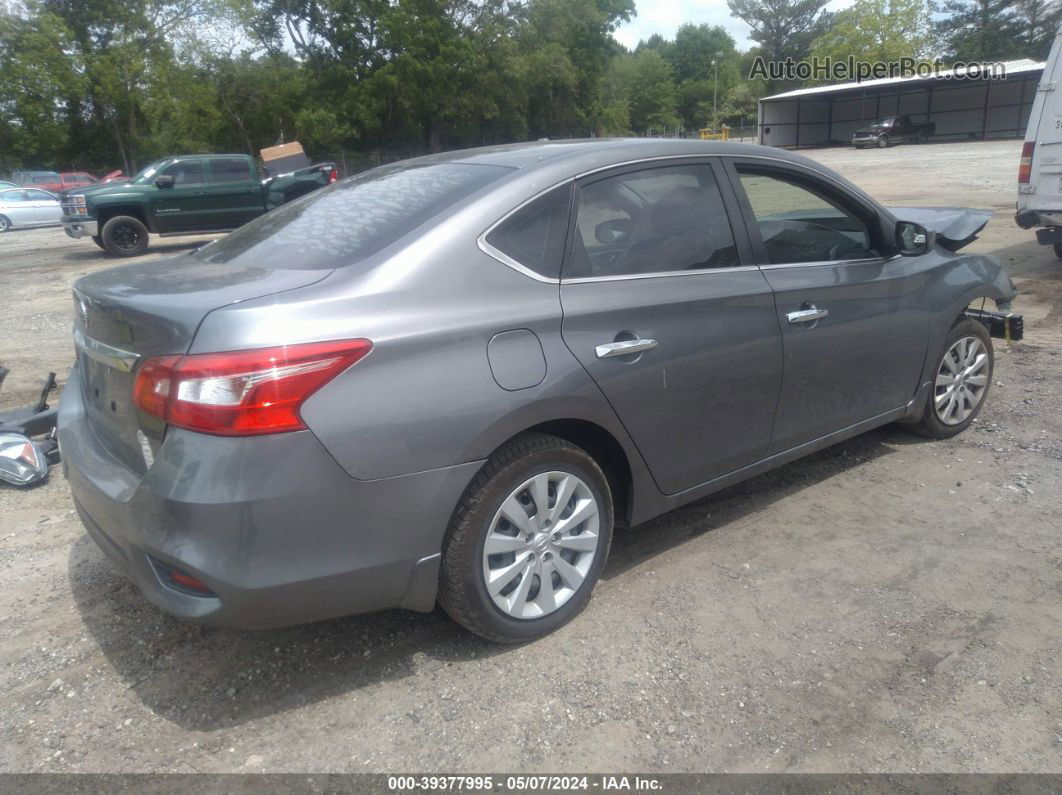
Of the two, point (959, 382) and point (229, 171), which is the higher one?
point (229, 171)

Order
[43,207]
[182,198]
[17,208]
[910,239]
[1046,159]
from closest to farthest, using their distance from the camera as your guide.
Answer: [910,239], [1046,159], [182,198], [17,208], [43,207]

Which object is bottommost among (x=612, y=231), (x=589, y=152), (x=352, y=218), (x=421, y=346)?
(x=421, y=346)

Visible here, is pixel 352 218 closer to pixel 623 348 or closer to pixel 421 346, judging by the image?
pixel 421 346

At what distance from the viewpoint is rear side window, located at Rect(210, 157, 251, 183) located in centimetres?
1636

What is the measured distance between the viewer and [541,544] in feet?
9.78

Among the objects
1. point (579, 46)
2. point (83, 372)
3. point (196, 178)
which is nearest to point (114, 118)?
point (579, 46)

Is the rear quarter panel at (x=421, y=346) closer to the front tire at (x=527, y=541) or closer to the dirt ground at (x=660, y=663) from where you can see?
the front tire at (x=527, y=541)

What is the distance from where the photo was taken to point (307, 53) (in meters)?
42.6

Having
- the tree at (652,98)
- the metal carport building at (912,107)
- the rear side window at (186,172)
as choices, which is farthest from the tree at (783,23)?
the rear side window at (186,172)

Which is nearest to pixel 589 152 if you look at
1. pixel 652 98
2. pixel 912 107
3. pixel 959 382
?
pixel 959 382

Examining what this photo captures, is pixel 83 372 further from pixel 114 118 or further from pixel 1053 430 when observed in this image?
pixel 114 118

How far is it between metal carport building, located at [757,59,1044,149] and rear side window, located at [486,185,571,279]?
46420 millimetres

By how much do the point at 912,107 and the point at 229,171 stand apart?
142 ft

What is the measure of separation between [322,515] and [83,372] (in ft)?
4.16
